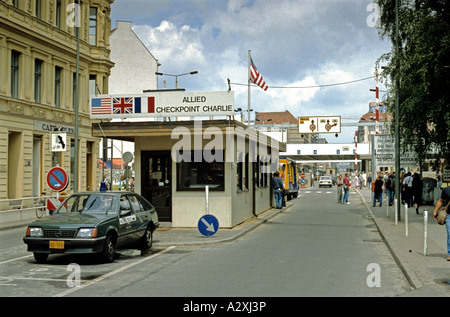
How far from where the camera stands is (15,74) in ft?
91.6

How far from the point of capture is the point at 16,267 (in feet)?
33.9

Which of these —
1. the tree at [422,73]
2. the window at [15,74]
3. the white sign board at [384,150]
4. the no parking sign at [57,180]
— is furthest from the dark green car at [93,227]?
the window at [15,74]

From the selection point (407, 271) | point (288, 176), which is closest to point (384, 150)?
point (288, 176)

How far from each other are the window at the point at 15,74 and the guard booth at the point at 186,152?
40.9ft

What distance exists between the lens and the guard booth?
16109mm

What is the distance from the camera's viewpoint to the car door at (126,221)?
441 inches

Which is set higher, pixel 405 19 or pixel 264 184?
pixel 405 19

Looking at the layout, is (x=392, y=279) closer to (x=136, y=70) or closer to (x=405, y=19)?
(x=405, y=19)

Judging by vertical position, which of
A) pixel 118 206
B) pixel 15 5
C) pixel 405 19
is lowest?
pixel 118 206

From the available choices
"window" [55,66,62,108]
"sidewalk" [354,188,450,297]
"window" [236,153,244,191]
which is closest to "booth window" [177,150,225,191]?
"window" [236,153,244,191]

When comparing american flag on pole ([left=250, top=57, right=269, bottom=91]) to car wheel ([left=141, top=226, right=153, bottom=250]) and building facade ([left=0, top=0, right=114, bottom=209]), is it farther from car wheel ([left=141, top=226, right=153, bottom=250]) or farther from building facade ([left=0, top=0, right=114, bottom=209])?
car wheel ([left=141, top=226, right=153, bottom=250])

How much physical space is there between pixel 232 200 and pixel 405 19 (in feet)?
29.1

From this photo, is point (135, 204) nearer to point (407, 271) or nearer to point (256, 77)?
point (407, 271)

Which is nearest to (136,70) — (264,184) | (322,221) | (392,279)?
(264,184)
